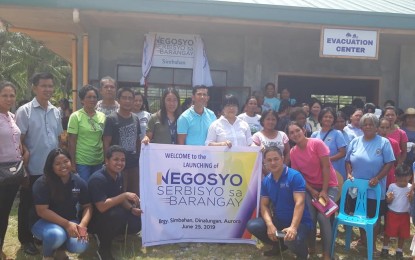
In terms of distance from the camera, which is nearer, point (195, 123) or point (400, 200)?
point (400, 200)

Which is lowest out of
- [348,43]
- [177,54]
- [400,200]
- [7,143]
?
[400,200]

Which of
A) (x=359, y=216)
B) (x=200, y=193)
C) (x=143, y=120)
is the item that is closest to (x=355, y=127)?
(x=359, y=216)

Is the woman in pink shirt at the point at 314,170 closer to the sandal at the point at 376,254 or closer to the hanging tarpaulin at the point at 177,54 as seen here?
the sandal at the point at 376,254

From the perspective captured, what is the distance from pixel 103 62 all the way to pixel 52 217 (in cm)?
529

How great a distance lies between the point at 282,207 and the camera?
14.5ft

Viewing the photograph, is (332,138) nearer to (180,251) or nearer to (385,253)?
(385,253)

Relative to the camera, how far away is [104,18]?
25.2 ft

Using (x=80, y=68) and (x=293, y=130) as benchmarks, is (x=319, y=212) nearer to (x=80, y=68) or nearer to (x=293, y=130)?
(x=293, y=130)

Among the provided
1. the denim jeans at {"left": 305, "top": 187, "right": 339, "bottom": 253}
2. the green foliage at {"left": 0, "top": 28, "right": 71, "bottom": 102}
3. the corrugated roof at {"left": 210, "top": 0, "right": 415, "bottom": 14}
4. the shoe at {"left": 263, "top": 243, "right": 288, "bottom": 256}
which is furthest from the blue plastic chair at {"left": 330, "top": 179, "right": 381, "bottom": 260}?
the green foliage at {"left": 0, "top": 28, "right": 71, "bottom": 102}

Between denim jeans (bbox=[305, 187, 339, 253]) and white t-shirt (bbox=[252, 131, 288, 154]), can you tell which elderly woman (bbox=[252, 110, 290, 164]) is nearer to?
white t-shirt (bbox=[252, 131, 288, 154])

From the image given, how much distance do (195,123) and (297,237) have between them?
166cm

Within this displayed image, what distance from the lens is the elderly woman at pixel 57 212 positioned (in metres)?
3.91

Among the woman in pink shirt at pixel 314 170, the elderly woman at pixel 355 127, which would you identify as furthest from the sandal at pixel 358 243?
the elderly woman at pixel 355 127

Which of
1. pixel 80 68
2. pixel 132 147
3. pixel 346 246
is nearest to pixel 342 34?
pixel 346 246
